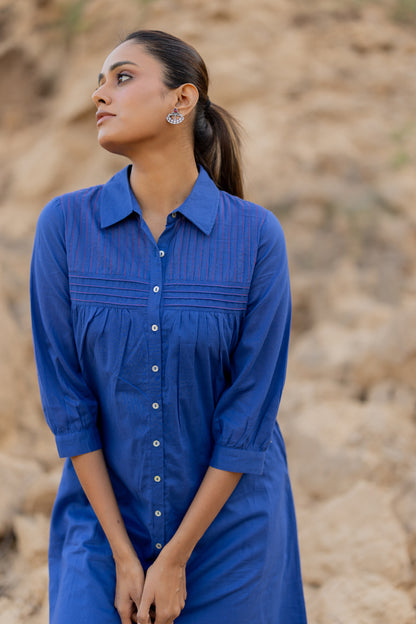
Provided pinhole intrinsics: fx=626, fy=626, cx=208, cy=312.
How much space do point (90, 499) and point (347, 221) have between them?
302cm

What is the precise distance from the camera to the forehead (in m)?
1.43

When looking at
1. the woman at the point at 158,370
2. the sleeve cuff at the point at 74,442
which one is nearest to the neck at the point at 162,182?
the woman at the point at 158,370

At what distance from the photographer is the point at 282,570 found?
1523 millimetres

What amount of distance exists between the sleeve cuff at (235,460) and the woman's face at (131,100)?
2.35 feet

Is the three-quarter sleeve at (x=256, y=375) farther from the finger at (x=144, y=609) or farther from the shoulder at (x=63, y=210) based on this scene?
the shoulder at (x=63, y=210)

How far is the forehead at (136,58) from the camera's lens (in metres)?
1.43

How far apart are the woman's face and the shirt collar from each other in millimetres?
85

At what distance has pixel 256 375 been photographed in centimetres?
142

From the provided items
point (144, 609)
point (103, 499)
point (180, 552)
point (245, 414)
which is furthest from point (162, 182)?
point (144, 609)

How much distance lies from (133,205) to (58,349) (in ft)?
1.20

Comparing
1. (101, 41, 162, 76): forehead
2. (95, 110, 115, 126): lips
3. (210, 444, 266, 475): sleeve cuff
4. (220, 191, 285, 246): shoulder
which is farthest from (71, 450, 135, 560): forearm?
(101, 41, 162, 76): forehead

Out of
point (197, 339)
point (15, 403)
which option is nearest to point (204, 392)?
point (197, 339)

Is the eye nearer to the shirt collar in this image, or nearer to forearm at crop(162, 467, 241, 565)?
the shirt collar

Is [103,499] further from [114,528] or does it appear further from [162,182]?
[162,182]
